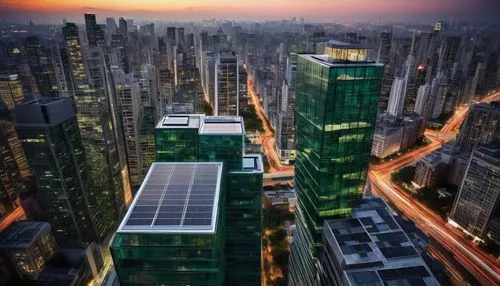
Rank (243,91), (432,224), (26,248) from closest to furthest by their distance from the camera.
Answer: (26,248) < (432,224) < (243,91)

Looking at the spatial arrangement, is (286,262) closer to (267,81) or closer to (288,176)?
(288,176)

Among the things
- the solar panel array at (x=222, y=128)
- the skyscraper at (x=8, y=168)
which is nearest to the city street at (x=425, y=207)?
the solar panel array at (x=222, y=128)

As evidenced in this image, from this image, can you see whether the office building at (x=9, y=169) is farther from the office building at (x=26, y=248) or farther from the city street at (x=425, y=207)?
the city street at (x=425, y=207)

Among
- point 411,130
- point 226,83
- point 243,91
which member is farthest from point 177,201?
point 411,130

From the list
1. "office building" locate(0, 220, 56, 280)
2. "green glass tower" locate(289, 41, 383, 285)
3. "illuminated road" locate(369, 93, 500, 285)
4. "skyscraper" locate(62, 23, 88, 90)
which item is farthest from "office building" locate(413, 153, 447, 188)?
"skyscraper" locate(62, 23, 88, 90)

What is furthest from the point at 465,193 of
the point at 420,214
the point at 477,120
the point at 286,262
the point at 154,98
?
the point at 154,98

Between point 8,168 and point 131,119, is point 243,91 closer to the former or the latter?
point 131,119

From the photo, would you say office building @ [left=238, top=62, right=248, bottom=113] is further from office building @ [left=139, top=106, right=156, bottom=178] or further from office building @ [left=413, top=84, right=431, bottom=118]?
office building @ [left=413, top=84, right=431, bottom=118]
